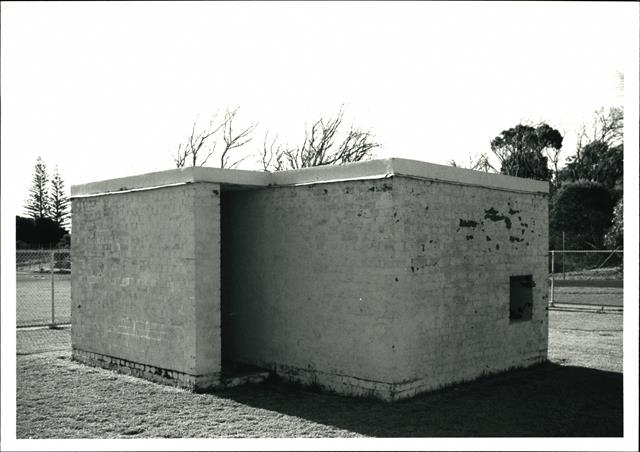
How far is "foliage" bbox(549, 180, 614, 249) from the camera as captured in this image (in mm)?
27781

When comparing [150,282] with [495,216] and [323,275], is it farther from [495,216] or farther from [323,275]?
[495,216]

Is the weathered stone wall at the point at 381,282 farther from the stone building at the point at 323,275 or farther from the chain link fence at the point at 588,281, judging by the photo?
the chain link fence at the point at 588,281

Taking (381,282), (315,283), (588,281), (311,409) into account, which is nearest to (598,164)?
(588,281)

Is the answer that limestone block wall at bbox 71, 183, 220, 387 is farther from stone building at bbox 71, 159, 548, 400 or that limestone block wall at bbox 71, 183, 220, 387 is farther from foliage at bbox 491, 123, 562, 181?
foliage at bbox 491, 123, 562, 181

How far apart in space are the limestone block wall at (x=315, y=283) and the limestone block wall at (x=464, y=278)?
0.86 ft

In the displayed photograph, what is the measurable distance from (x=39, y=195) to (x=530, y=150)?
28.7 metres

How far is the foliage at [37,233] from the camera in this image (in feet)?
122

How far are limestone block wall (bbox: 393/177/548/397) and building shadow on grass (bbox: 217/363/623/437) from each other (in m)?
0.42

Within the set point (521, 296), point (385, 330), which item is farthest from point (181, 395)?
point (521, 296)

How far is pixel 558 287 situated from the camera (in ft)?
80.9

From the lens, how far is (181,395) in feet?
28.8

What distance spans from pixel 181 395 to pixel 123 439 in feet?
5.91

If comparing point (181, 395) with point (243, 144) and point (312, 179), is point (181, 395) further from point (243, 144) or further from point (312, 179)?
point (243, 144)

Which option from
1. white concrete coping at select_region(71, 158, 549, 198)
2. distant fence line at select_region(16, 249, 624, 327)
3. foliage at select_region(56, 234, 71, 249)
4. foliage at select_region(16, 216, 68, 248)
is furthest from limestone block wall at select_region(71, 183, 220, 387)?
foliage at select_region(16, 216, 68, 248)
